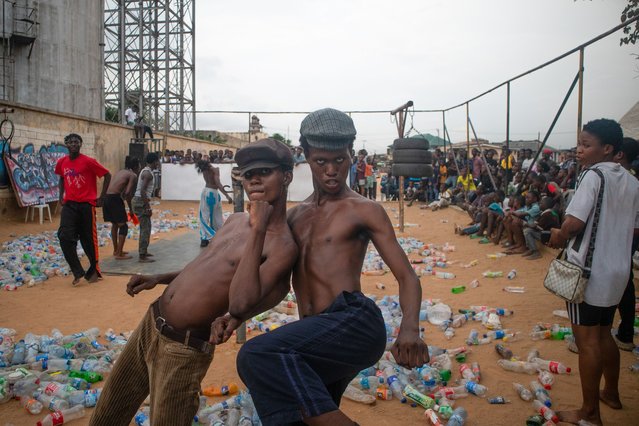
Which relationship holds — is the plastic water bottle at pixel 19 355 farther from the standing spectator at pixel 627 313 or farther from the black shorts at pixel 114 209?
the standing spectator at pixel 627 313

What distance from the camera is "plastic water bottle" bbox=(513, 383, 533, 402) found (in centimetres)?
348

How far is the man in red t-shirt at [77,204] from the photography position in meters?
6.47

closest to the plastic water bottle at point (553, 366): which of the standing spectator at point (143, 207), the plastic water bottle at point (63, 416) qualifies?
the plastic water bottle at point (63, 416)

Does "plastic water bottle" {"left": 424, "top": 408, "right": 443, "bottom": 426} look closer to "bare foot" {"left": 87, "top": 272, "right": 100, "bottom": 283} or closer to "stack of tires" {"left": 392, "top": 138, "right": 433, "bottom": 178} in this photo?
"bare foot" {"left": 87, "top": 272, "right": 100, "bottom": 283}

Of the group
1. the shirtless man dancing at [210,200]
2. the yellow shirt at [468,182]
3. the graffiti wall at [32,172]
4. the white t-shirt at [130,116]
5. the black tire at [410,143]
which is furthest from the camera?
the white t-shirt at [130,116]

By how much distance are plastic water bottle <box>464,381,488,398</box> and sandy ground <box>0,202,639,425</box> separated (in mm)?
61

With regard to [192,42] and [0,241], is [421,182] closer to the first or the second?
[0,241]

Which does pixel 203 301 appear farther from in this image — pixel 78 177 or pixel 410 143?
pixel 410 143

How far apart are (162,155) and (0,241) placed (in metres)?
9.65

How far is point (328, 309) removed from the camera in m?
1.68

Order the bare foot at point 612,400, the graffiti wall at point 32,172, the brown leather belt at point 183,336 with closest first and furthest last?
the brown leather belt at point 183,336
the bare foot at point 612,400
the graffiti wall at point 32,172

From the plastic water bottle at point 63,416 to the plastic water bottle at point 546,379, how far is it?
3.57 meters

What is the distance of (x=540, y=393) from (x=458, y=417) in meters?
0.83

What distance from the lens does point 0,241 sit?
977cm
